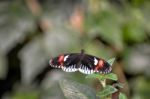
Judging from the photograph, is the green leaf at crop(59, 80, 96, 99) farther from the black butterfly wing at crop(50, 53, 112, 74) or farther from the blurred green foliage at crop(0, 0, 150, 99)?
the blurred green foliage at crop(0, 0, 150, 99)

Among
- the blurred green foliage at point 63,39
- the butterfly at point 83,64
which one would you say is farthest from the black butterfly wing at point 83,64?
the blurred green foliage at point 63,39

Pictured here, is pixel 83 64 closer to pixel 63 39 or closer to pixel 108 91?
pixel 108 91

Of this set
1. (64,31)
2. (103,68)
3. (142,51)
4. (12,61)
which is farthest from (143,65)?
(103,68)

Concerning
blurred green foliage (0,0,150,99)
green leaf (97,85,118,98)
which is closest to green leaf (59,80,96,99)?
green leaf (97,85,118,98)

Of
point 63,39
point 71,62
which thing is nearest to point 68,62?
point 71,62

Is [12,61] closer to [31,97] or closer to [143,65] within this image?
[31,97]

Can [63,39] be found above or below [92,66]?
below
